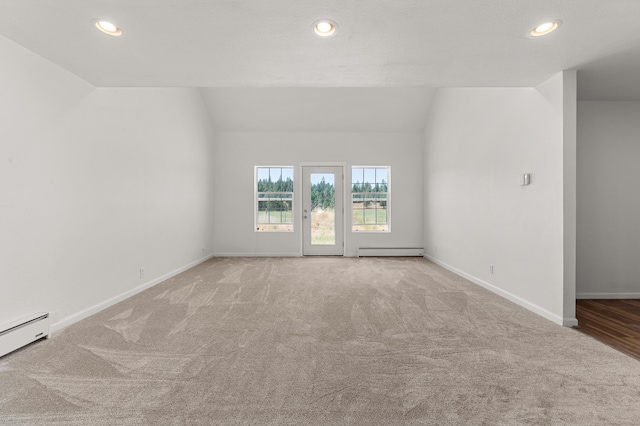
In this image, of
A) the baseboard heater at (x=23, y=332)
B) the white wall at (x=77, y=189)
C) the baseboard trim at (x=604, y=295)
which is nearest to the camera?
the baseboard heater at (x=23, y=332)

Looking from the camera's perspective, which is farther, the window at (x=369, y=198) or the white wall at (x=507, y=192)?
the window at (x=369, y=198)

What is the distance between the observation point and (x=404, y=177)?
6.74m

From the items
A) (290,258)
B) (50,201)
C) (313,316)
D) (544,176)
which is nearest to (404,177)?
(290,258)

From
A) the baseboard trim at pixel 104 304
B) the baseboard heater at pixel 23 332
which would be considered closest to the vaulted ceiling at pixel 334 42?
the baseboard heater at pixel 23 332

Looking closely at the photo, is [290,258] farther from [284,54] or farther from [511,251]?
[284,54]

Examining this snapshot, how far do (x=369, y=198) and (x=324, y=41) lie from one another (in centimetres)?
489

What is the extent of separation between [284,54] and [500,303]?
3.41m

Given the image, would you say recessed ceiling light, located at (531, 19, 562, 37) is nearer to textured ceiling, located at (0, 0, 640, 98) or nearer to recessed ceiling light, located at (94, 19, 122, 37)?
textured ceiling, located at (0, 0, 640, 98)

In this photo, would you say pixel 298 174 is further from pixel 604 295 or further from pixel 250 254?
pixel 604 295

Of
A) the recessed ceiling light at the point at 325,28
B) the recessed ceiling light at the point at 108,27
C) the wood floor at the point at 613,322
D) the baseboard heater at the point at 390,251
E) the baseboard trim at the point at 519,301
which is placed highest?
the recessed ceiling light at the point at 325,28

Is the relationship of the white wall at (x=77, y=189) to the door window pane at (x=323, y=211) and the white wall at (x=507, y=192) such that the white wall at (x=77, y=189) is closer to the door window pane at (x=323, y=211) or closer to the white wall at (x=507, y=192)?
the door window pane at (x=323, y=211)

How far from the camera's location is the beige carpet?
58.3 inches

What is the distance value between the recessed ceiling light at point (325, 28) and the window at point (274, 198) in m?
4.79

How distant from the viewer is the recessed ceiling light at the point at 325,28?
1.96 m
